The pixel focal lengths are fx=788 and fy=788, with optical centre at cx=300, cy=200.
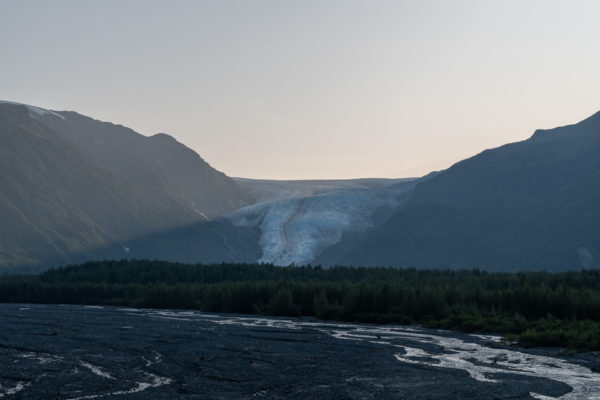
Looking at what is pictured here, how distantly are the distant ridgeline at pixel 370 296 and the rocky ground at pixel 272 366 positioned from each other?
4987 mm

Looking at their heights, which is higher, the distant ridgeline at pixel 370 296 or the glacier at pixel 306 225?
the glacier at pixel 306 225

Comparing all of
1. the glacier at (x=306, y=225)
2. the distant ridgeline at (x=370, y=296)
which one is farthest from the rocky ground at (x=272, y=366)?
the glacier at (x=306, y=225)

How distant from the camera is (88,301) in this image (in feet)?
260

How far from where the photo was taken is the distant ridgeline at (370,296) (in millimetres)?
43500

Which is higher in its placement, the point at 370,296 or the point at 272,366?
the point at 370,296

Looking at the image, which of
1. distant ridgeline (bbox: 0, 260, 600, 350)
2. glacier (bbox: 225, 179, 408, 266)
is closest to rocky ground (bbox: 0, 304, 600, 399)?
distant ridgeline (bbox: 0, 260, 600, 350)

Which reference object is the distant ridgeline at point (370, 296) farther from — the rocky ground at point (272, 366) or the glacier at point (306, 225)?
the glacier at point (306, 225)

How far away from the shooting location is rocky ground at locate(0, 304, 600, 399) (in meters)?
20.3

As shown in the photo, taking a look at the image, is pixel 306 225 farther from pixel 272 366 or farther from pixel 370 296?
pixel 272 366

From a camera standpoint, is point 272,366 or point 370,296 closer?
point 272,366

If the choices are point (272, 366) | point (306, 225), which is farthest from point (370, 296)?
point (306, 225)

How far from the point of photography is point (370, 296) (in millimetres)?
55562

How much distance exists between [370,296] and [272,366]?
99.8 ft

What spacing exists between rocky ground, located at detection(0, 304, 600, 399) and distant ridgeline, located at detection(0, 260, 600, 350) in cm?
499
